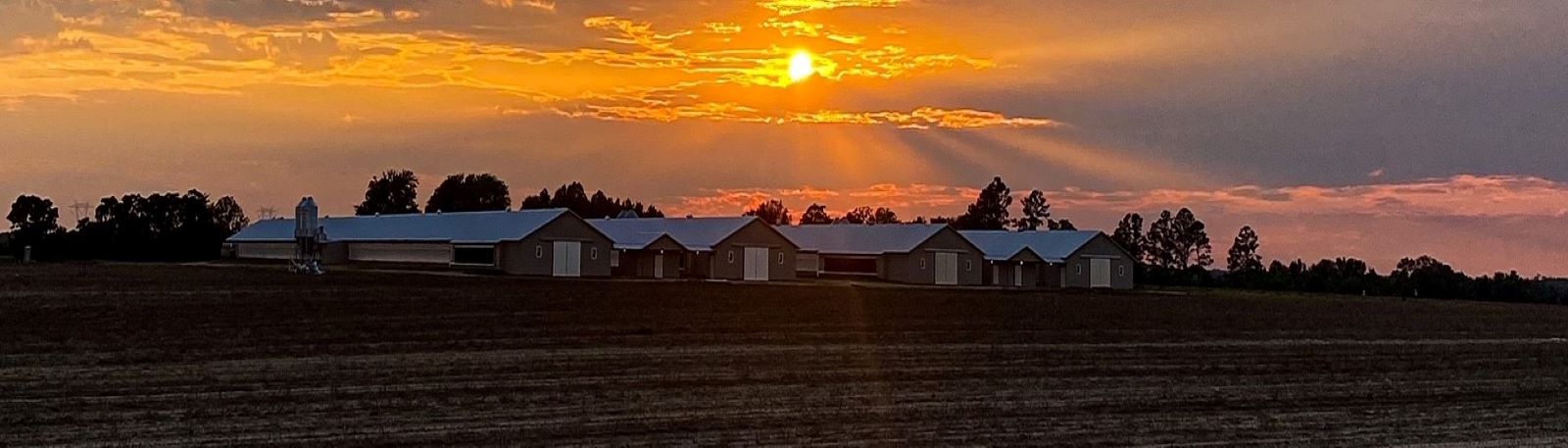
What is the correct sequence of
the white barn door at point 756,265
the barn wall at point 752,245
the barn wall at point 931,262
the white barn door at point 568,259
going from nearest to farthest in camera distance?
1. the white barn door at point 568,259
2. the barn wall at point 752,245
3. the white barn door at point 756,265
4. the barn wall at point 931,262

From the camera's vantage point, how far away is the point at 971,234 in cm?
9144

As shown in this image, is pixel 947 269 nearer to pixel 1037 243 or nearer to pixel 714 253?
pixel 1037 243

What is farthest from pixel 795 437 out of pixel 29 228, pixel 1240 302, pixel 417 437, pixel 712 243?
pixel 29 228

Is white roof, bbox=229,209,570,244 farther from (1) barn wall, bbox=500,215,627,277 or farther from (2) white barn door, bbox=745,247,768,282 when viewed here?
(2) white barn door, bbox=745,247,768,282

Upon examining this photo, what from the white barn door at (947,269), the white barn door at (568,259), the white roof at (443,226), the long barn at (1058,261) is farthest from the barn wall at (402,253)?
the long barn at (1058,261)

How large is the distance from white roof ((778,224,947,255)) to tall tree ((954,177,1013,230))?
173 ft

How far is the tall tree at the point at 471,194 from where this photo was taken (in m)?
142

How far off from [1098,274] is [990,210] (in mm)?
56122

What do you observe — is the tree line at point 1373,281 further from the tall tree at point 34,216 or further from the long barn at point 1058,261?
the tall tree at point 34,216

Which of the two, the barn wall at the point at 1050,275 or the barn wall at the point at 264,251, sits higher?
the barn wall at the point at 264,251

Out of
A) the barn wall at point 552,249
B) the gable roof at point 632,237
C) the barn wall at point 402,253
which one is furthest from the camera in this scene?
the gable roof at point 632,237

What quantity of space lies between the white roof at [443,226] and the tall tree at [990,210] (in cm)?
6295

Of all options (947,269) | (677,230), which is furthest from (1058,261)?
(677,230)

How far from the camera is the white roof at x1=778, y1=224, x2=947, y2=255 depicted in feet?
259
